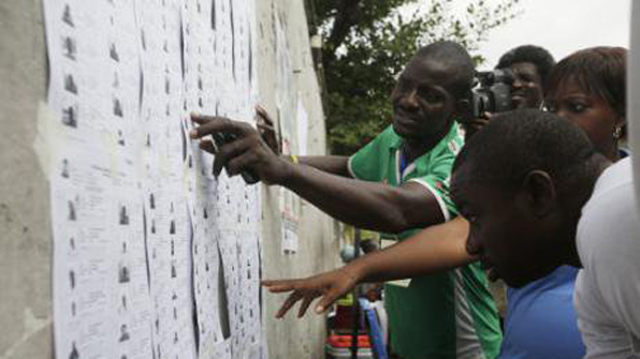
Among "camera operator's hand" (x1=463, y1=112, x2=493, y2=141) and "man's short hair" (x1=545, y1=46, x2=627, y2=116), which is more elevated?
"man's short hair" (x1=545, y1=46, x2=627, y2=116)

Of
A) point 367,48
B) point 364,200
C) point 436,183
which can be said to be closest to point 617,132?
point 436,183

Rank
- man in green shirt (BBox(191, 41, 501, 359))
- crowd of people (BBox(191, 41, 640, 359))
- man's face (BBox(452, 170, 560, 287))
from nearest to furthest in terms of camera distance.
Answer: crowd of people (BBox(191, 41, 640, 359)) → man's face (BBox(452, 170, 560, 287)) → man in green shirt (BBox(191, 41, 501, 359))

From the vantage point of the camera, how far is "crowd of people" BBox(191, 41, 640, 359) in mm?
1013

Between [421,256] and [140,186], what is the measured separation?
1.07 meters

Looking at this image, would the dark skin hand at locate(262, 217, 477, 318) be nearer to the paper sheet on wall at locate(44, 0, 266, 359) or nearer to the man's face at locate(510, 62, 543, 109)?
the paper sheet on wall at locate(44, 0, 266, 359)

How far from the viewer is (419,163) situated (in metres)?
2.23

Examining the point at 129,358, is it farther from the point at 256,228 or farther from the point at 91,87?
the point at 256,228

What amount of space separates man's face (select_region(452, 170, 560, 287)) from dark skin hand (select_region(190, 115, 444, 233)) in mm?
213

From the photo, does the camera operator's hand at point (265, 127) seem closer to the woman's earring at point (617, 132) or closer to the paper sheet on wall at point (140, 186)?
the paper sheet on wall at point (140, 186)

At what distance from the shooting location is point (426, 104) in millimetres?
2242

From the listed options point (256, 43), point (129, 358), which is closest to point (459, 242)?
point (256, 43)

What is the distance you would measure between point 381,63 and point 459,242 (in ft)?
31.6

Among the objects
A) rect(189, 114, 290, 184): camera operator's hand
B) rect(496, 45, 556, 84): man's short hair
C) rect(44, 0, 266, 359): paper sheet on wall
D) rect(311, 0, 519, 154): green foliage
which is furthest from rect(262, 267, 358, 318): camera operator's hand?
rect(311, 0, 519, 154): green foliage

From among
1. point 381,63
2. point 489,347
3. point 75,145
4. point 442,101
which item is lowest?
point 489,347
